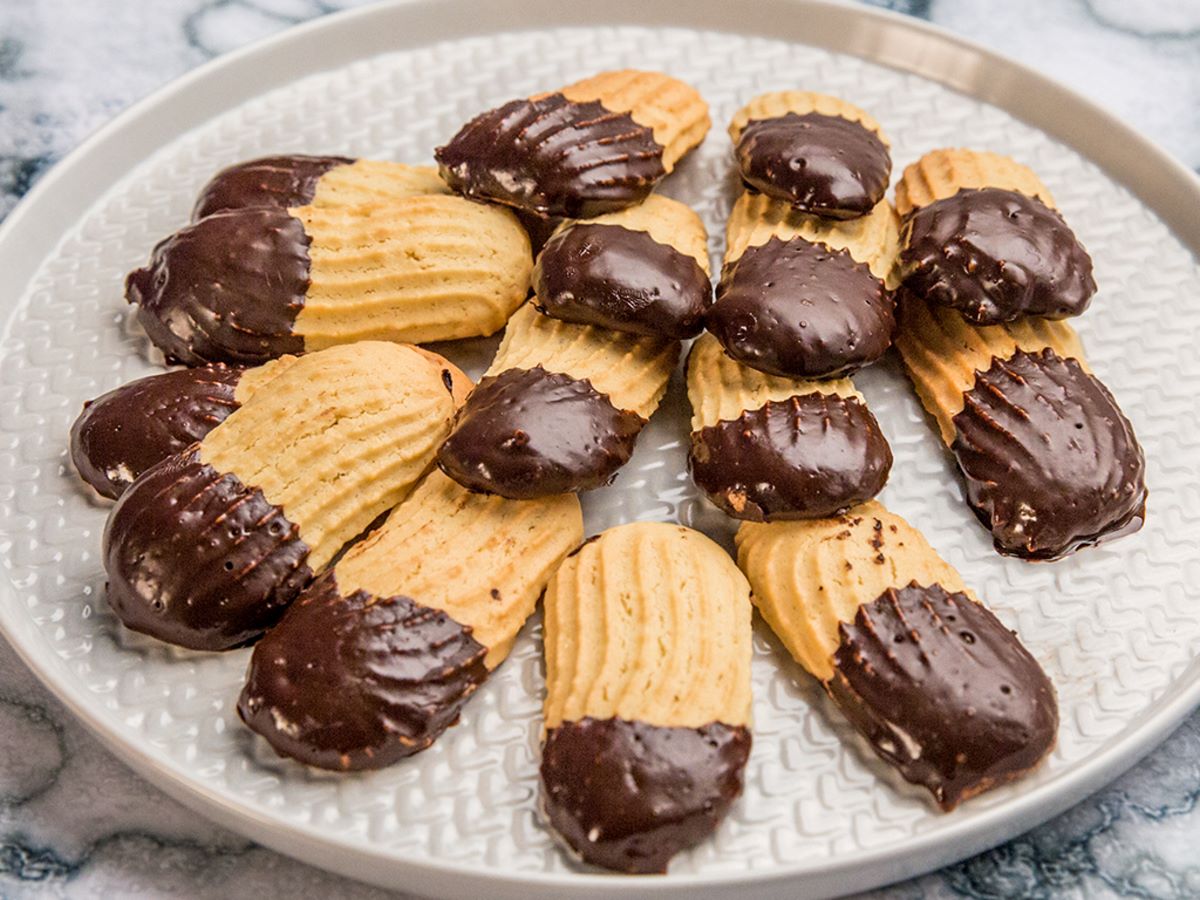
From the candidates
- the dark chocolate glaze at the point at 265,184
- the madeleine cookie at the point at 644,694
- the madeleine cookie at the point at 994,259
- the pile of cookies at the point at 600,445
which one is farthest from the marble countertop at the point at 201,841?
the dark chocolate glaze at the point at 265,184

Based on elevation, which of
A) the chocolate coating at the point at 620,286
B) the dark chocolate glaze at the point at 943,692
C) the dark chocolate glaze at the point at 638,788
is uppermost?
the chocolate coating at the point at 620,286

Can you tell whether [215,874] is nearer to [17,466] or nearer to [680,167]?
[17,466]

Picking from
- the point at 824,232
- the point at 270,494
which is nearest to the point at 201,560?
the point at 270,494

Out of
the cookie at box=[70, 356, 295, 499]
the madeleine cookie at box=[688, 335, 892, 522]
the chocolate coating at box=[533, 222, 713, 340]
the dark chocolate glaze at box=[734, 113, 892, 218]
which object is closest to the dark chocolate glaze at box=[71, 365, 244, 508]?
the cookie at box=[70, 356, 295, 499]

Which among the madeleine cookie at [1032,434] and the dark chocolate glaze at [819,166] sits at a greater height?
the dark chocolate glaze at [819,166]

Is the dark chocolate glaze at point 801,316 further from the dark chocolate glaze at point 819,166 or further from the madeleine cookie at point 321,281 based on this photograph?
the madeleine cookie at point 321,281

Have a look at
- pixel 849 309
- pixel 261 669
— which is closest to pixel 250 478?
pixel 261 669
